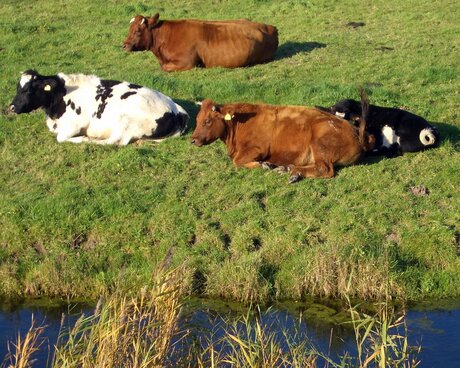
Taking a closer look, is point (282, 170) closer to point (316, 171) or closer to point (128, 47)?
point (316, 171)

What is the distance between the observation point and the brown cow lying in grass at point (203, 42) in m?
18.5

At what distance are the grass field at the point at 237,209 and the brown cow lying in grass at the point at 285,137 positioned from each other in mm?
224

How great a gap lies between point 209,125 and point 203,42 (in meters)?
4.97

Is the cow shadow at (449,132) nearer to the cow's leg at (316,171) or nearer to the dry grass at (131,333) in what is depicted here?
the cow's leg at (316,171)

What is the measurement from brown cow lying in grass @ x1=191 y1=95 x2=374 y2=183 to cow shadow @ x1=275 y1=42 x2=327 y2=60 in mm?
5288

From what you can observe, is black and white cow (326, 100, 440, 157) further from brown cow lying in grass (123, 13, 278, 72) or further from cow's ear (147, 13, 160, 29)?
cow's ear (147, 13, 160, 29)

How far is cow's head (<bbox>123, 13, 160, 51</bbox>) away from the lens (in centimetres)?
1919

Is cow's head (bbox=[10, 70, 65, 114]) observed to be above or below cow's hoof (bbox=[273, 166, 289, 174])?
above

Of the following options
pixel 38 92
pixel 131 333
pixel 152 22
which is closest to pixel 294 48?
pixel 152 22

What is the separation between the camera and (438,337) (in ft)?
34.0

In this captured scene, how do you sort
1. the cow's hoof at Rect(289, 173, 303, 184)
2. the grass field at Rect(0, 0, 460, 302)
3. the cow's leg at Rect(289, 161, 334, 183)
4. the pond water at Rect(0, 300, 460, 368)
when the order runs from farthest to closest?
the cow's leg at Rect(289, 161, 334, 183), the cow's hoof at Rect(289, 173, 303, 184), the grass field at Rect(0, 0, 460, 302), the pond water at Rect(0, 300, 460, 368)

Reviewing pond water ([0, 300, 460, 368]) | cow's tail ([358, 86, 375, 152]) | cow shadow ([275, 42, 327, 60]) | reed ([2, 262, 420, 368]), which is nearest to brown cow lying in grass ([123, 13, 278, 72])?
cow shadow ([275, 42, 327, 60])

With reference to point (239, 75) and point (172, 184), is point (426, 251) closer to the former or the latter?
point (172, 184)

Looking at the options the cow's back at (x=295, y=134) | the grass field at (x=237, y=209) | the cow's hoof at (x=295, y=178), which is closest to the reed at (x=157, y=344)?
the grass field at (x=237, y=209)
